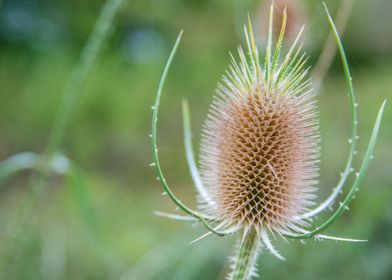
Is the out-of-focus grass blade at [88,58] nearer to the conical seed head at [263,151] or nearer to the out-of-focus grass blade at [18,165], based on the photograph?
the out-of-focus grass blade at [18,165]

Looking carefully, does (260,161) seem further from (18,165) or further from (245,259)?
(18,165)

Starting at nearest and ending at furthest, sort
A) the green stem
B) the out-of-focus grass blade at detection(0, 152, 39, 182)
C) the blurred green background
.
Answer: the green stem, the out-of-focus grass blade at detection(0, 152, 39, 182), the blurred green background

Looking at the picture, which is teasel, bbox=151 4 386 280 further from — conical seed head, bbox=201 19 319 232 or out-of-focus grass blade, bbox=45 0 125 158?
out-of-focus grass blade, bbox=45 0 125 158

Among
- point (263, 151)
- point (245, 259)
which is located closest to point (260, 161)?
point (263, 151)

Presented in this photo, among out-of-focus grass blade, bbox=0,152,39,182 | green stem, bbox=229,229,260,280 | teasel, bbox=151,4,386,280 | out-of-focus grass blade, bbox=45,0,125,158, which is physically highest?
out-of-focus grass blade, bbox=45,0,125,158

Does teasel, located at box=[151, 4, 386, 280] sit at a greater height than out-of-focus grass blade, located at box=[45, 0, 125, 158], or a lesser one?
lesser

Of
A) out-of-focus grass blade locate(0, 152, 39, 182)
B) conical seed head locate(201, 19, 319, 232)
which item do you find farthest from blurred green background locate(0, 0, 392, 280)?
conical seed head locate(201, 19, 319, 232)
